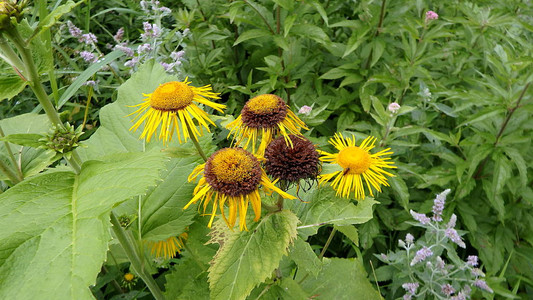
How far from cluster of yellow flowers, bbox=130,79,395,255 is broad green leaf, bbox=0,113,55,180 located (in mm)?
253

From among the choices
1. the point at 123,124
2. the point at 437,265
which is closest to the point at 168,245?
the point at 123,124

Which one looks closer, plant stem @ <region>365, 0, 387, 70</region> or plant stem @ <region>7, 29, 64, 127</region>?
plant stem @ <region>7, 29, 64, 127</region>

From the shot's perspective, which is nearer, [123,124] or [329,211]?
[329,211]

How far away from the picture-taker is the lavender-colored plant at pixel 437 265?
160 cm

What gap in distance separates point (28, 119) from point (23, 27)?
19.0 inches

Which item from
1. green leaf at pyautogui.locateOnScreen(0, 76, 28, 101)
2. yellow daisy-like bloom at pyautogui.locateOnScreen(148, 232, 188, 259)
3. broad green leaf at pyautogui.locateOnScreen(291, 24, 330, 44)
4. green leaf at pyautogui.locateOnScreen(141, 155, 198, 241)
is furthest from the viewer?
broad green leaf at pyautogui.locateOnScreen(291, 24, 330, 44)

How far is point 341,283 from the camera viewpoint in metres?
1.31

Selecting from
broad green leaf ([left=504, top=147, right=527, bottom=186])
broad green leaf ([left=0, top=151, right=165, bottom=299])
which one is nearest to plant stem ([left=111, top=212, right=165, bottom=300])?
broad green leaf ([left=0, top=151, right=165, bottom=299])

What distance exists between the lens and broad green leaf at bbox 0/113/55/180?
2.94 ft

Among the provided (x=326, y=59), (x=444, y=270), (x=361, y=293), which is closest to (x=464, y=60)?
(x=326, y=59)

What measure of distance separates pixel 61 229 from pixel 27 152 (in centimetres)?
40

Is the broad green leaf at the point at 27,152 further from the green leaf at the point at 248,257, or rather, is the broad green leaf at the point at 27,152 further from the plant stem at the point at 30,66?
the green leaf at the point at 248,257

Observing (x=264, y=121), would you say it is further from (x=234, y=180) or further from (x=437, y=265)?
(x=437, y=265)

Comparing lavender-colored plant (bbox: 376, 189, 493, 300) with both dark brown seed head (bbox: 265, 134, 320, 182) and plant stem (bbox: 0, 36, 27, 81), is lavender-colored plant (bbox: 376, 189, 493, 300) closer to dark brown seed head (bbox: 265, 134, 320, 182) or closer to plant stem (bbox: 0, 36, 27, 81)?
dark brown seed head (bbox: 265, 134, 320, 182)
